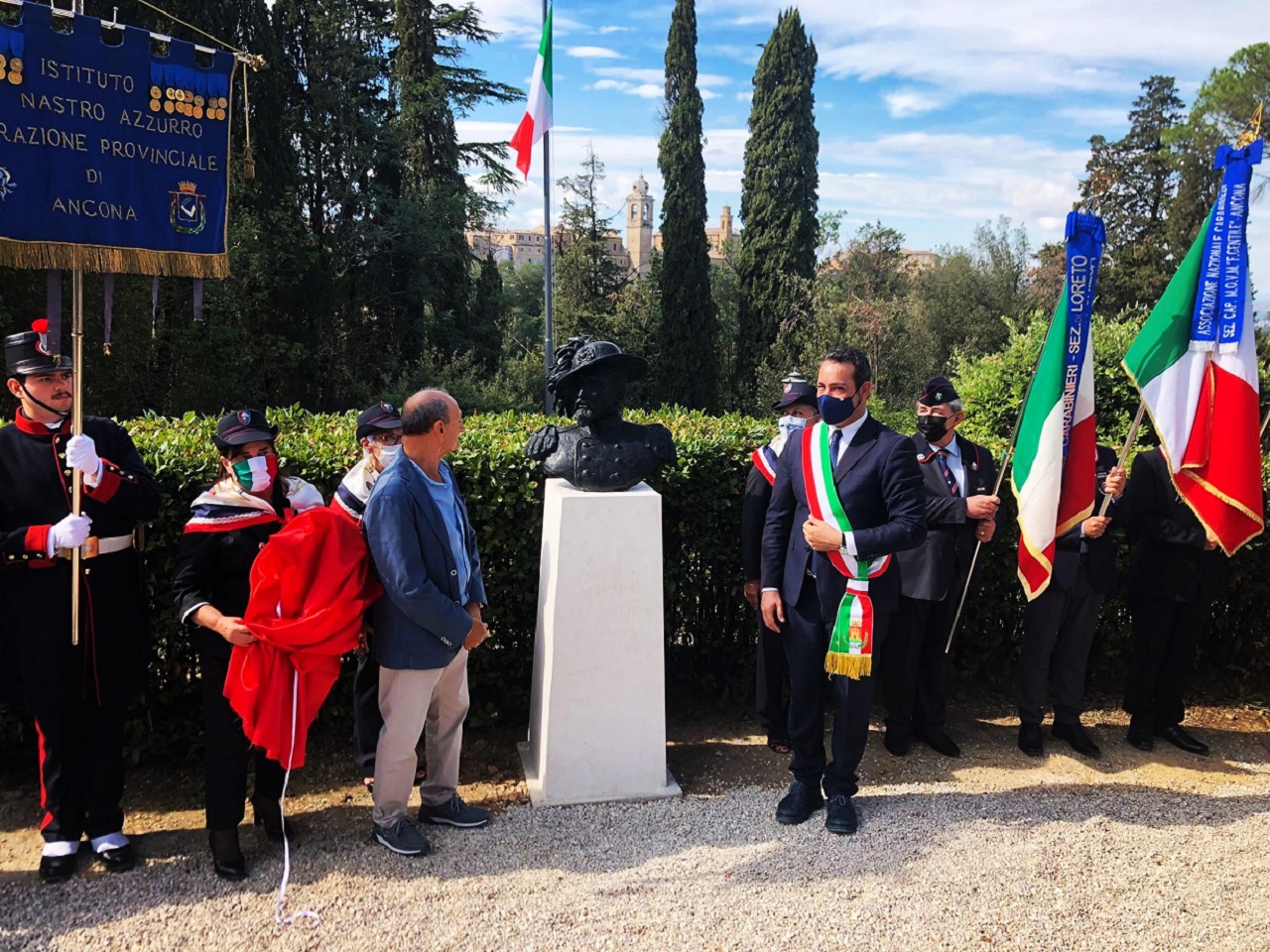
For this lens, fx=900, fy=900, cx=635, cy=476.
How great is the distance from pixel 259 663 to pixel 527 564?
1651 mm

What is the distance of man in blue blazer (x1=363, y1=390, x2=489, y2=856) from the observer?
139 inches

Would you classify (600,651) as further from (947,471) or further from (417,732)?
(947,471)

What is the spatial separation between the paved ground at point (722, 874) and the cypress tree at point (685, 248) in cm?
2184

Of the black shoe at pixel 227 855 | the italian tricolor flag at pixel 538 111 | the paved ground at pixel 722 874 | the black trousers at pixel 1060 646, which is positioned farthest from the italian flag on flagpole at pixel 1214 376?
the italian tricolor flag at pixel 538 111

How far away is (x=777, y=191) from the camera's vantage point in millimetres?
27719

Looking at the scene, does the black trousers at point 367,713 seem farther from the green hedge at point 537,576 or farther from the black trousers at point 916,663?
the black trousers at point 916,663

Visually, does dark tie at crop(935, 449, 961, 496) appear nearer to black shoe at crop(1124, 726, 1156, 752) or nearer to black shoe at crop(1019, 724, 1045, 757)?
black shoe at crop(1019, 724, 1045, 757)

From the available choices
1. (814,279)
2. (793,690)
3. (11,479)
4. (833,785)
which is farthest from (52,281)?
(814,279)

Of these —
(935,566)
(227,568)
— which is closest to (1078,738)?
(935,566)

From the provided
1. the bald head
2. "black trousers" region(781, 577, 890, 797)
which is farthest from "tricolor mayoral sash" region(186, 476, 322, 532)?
"black trousers" region(781, 577, 890, 797)

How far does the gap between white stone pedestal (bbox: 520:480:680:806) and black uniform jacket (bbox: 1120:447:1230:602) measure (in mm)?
2828

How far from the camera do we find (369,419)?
419 cm

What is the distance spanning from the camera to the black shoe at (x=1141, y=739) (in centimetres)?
515

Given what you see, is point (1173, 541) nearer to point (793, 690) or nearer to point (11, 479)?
point (793, 690)
